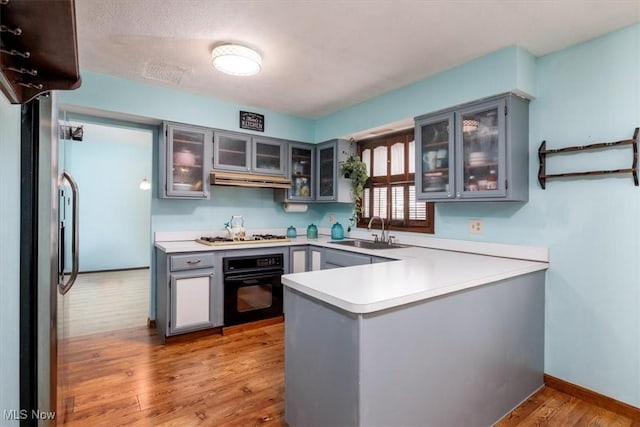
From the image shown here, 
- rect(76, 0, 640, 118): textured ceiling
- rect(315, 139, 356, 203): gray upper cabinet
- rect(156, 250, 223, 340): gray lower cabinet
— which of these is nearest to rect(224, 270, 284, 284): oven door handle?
rect(156, 250, 223, 340): gray lower cabinet

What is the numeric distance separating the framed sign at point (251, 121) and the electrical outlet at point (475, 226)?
7.98 ft

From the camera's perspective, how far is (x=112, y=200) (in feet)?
19.8

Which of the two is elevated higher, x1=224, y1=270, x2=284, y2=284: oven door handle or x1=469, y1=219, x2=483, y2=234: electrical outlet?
x1=469, y1=219, x2=483, y2=234: electrical outlet

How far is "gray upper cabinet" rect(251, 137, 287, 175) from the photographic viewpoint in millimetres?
3691

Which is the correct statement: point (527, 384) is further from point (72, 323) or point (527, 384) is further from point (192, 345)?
point (72, 323)

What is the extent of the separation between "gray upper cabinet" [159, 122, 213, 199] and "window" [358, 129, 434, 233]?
5.97 feet

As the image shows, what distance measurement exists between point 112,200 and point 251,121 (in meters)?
3.98

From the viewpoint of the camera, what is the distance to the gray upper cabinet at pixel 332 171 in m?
3.83

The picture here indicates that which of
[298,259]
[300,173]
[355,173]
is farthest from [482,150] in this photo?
[300,173]

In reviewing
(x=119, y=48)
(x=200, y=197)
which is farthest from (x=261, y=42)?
(x=200, y=197)

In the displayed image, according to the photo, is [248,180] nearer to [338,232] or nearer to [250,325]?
[338,232]

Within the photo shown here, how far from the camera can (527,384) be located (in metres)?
2.11

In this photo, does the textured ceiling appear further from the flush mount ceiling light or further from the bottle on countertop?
the bottle on countertop

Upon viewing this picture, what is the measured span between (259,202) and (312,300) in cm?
267
